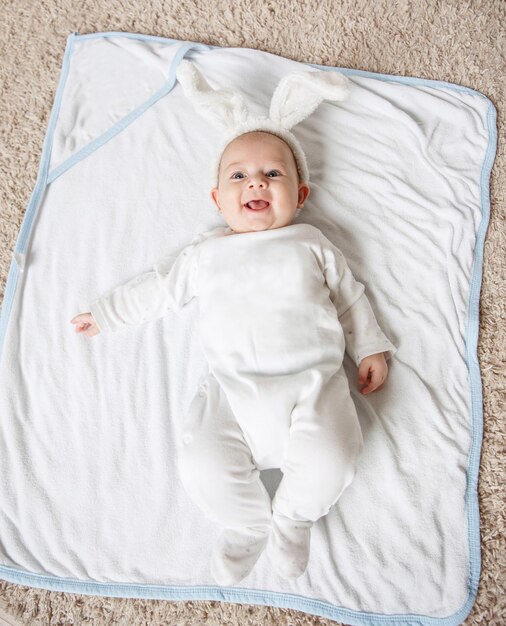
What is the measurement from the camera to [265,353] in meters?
1.15

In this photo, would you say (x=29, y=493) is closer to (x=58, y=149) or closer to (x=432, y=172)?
(x=58, y=149)

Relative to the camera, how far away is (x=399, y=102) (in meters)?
1.54

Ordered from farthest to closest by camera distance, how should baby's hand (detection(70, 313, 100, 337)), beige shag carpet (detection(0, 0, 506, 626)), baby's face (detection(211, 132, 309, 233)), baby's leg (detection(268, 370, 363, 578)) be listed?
beige shag carpet (detection(0, 0, 506, 626)) < baby's hand (detection(70, 313, 100, 337)) < baby's face (detection(211, 132, 309, 233)) < baby's leg (detection(268, 370, 363, 578))

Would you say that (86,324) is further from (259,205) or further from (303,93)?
(303,93)

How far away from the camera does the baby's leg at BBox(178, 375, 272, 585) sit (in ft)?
3.63

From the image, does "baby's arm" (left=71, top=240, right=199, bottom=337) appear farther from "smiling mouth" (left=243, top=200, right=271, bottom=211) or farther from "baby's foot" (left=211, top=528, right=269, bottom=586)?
"baby's foot" (left=211, top=528, right=269, bottom=586)

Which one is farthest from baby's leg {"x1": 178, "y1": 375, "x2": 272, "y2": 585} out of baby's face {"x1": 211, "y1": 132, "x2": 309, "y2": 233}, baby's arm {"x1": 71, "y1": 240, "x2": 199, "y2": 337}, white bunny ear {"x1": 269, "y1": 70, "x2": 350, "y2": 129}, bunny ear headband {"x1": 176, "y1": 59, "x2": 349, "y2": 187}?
white bunny ear {"x1": 269, "y1": 70, "x2": 350, "y2": 129}

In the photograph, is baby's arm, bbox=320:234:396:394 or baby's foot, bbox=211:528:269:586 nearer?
baby's foot, bbox=211:528:269:586

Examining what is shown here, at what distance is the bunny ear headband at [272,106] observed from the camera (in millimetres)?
1312

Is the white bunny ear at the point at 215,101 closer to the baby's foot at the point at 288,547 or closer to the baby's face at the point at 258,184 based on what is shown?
the baby's face at the point at 258,184

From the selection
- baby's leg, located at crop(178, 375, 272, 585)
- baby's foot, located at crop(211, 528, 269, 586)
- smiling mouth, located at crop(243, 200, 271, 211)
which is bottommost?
baby's foot, located at crop(211, 528, 269, 586)

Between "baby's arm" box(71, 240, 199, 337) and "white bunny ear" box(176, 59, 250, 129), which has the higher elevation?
"white bunny ear" box(176, 59, 250, 129)

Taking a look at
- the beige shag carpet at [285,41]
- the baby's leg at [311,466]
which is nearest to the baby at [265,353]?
the baby's leg at [311,466]

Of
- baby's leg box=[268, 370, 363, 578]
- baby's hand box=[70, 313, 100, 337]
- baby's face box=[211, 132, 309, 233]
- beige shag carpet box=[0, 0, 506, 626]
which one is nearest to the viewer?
baby's leg box=[268, 370, 363, 578]
